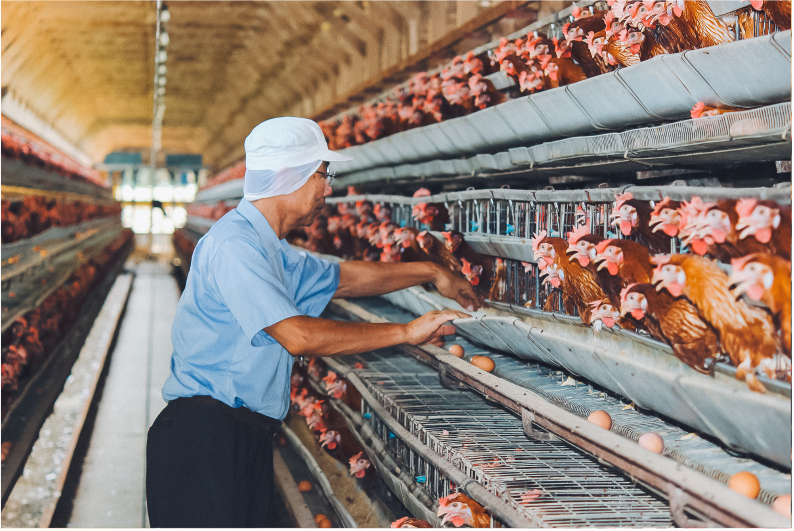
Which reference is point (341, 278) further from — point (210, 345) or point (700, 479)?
point (700, 479)

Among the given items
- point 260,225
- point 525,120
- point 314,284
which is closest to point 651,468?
point 525,120

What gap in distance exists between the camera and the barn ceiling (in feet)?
16.9

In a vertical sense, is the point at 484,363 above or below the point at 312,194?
below

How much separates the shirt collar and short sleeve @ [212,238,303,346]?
0.15m

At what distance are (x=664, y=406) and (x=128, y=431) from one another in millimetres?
4339

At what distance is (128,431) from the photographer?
5027 millimetres

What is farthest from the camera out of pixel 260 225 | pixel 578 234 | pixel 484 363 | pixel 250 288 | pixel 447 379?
pixel 447 379

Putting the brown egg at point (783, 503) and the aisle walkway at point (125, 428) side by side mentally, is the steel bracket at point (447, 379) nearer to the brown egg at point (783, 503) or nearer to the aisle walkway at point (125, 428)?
the brown egg at point (783, 503)

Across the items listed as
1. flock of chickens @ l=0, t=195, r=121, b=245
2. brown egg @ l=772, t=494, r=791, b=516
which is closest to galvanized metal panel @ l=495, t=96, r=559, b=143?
brown egg @ l=772, t=494, r=791, b=516

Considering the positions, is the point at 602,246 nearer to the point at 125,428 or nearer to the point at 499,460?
the point at 499,460

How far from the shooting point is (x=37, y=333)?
5203 mm

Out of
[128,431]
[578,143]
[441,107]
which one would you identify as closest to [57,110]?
[128,431]

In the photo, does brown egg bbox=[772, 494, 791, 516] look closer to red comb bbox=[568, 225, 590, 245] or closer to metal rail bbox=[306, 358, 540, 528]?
metal rail bbox=[306, 358, 540, 528]

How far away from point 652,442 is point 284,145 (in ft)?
4.05
